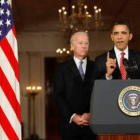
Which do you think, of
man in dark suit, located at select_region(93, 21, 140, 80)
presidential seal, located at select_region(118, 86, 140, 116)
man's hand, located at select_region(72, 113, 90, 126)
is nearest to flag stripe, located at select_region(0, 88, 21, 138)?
man's hand, located at select_region(72, 113, 90, 126)

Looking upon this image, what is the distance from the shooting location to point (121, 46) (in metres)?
3.00

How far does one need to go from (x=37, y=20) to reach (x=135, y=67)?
10.4 metres

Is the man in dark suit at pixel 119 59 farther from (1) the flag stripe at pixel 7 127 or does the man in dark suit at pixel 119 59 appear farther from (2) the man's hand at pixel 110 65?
(1) the flag stripe at pixel 7 127

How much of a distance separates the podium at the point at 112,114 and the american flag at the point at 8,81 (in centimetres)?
105

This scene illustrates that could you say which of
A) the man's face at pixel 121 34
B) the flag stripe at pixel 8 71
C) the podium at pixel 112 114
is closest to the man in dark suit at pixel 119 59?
the man's face at pixel 121 34

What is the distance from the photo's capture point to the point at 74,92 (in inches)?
142

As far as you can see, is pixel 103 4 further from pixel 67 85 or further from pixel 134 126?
pixel 134 126

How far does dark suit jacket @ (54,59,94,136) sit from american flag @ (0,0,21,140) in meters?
0.39

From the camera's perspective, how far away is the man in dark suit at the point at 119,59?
2.83 m

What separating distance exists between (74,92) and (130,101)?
1132mm

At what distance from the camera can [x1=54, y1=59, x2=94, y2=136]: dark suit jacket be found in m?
3.59

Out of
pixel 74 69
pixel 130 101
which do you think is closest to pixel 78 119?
pixel 74 69

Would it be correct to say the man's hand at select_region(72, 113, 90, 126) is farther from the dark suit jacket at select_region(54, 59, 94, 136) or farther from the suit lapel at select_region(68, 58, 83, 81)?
the suit lapel at select_region(68, 58, 83, 81)

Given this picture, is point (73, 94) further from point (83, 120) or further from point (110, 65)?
point (110, 65)
